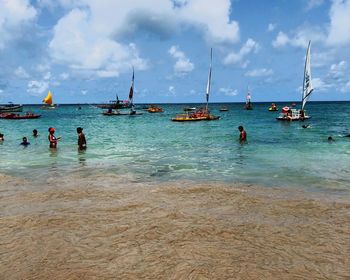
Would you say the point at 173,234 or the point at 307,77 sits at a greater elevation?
the point at 307,77

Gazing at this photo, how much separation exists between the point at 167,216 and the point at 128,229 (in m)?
1.48

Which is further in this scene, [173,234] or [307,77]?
[307,77]

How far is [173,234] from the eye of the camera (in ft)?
29.3

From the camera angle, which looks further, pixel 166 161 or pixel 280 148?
pixel 280 148

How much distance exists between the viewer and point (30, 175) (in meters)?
17.6

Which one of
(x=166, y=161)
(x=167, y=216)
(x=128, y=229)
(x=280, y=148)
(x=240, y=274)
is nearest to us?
(x=240, y=274)

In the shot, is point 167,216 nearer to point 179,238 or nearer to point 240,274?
point 179,238

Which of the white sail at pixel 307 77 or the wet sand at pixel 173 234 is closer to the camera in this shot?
the wet sand at pixel 173 234

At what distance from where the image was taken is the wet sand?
23.0 ft

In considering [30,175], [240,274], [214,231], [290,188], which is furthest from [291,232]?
[30,175]

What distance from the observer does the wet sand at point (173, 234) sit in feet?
23.0

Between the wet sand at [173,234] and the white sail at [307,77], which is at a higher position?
the white sail at [307,77]

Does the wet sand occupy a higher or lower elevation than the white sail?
lower

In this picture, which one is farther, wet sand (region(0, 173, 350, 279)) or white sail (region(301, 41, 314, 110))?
white sail (region(301, 41, 314, 110))
